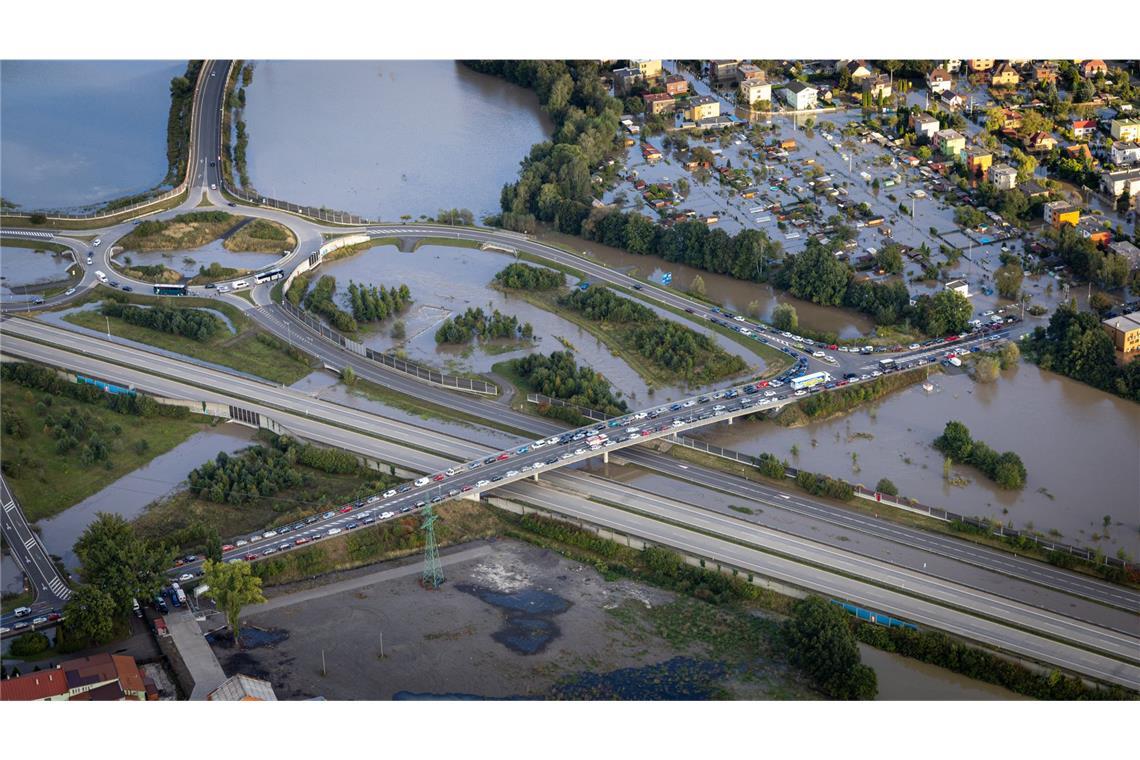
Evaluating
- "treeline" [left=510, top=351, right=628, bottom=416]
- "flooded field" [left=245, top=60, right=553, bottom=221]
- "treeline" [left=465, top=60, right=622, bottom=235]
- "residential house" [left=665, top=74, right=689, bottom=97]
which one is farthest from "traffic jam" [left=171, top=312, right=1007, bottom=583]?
"residential house" [left=665, top=74, right=689, bottom=97]

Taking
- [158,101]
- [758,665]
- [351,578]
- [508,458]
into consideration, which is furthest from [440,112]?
[758,665]

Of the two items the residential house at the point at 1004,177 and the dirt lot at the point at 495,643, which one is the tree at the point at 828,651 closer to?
the dirt lot at the point at 495,643

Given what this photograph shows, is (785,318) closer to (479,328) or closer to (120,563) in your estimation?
(479,328)

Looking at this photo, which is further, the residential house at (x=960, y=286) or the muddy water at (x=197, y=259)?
the muddy water at (x=197, y=259)

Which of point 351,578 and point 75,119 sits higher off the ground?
point 75,119

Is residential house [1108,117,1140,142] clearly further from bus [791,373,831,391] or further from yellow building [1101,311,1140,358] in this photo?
bus [791,373,831,391]

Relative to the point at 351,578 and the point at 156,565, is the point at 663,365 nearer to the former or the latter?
the point at 351,578

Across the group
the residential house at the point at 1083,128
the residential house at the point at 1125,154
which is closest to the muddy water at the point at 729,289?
the residential house at the point at 1125,154

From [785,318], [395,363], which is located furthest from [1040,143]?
[395,363]
